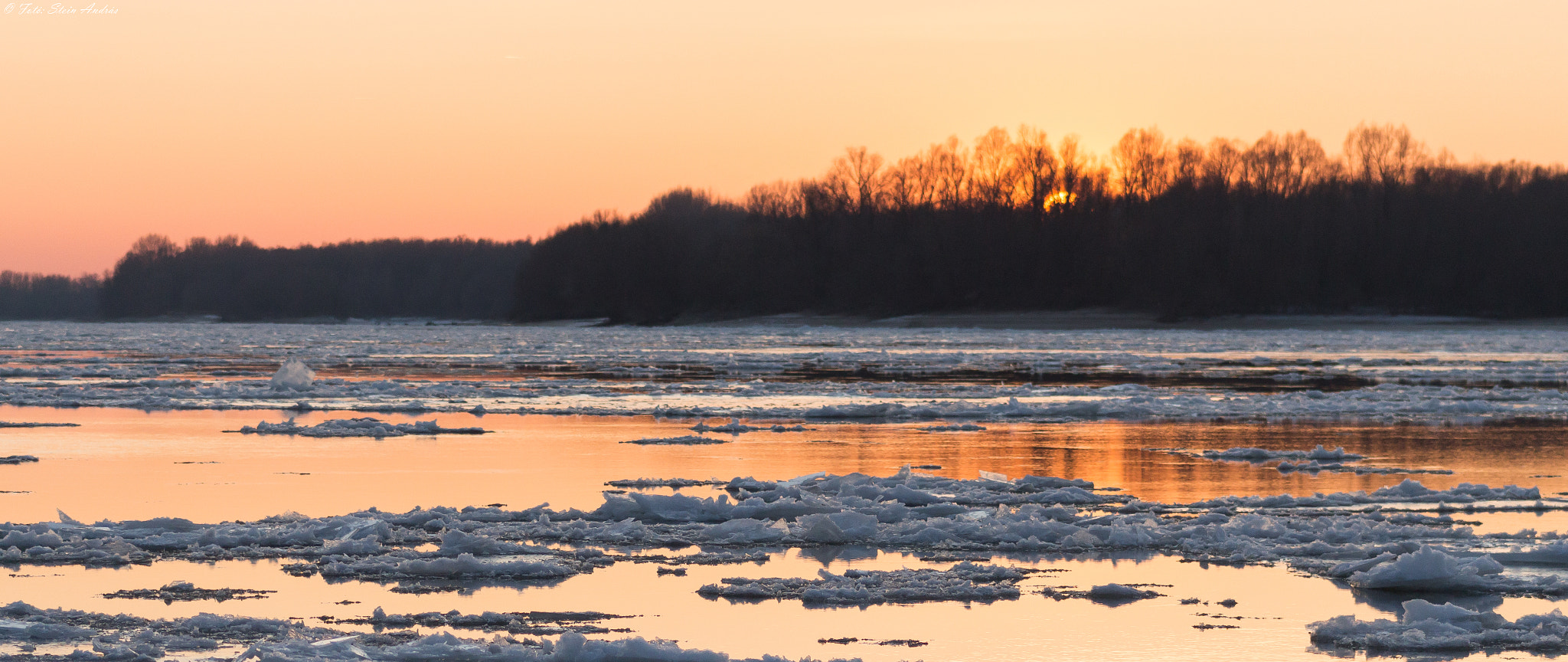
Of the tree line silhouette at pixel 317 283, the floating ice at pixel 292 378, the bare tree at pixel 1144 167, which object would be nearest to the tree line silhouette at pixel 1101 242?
the bare tree at pixel 1144 167

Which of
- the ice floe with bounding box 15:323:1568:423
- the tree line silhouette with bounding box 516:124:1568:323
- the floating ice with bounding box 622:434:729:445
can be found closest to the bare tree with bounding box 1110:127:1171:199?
the tree line silhouette with bounding box 516:124:1568:323

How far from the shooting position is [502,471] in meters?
12.1

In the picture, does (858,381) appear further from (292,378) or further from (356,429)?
(356,429)

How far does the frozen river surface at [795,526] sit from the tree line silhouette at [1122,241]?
197 feet

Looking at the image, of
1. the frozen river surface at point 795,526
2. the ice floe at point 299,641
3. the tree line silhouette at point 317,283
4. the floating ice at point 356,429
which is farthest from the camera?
the tree line silhouette at point 317,283

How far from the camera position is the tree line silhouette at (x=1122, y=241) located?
7781cm

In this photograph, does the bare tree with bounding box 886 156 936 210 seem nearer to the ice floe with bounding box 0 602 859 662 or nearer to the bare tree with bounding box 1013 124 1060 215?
the bare tree with bounding box 1013 124 1060 215

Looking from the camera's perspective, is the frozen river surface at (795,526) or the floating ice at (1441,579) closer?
the frozen river surface at (795,526)

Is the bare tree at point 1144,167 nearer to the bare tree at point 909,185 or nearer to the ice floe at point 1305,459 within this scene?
the bare tree at point 909,185

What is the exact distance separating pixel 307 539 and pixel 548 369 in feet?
79.0

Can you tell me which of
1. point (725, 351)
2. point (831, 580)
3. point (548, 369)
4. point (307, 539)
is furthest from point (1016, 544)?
point (725, 351)

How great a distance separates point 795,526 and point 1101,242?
78446mm

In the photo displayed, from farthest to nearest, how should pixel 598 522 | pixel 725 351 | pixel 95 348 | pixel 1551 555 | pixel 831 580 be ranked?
pixel 95 348, pixel 725 351, pixel 598 522, pixel 1551 555, pixel 831 580

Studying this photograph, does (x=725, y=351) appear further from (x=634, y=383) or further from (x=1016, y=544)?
(x=1016, y=544)
